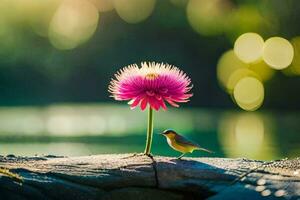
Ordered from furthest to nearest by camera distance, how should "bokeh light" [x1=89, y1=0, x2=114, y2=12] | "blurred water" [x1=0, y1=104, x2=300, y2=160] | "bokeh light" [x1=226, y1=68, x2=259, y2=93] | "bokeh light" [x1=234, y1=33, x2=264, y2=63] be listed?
"bokeh light" [x1=89, y1=0, x2=114, y2=12], "bokeh light" [x1=226, y1=68, x2=259, y2=93], "bokeh light" [x1=234, y1=33, x2=264, y2=63], "blurred water" [x1=0, y1=104, x2=300, y2=160]

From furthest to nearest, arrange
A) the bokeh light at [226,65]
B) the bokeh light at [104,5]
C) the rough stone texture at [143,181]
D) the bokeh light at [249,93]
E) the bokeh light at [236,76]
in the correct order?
the bokeh light at [104,5] < the bokeh light at [236,76] < the bokeh light at [226,65] < the bokeh light at [249,93] < the rough stone texture at [143,181]

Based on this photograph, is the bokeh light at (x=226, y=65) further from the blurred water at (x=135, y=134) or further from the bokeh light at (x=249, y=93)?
the blurred water at (x=135, y=134)

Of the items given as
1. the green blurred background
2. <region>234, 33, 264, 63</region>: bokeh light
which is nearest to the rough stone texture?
the green blurred background

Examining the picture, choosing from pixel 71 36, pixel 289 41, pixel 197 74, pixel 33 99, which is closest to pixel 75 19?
pixel 71 36

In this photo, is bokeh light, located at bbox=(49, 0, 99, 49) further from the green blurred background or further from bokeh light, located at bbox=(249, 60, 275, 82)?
bokeh light, located at bbox=(249, 60, 275, 82)

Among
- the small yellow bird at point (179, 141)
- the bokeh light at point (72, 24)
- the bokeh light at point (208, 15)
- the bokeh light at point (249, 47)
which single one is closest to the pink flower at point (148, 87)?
the small yellow bird at point (179, 141)

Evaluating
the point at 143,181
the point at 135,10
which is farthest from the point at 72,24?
the point at 143,181
